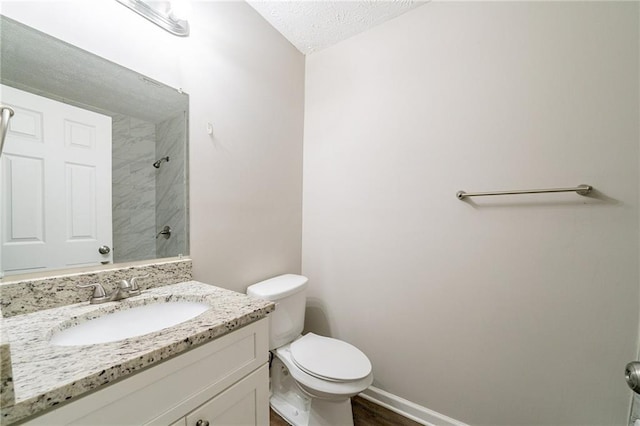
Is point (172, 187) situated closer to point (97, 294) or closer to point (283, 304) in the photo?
point (97, 294)

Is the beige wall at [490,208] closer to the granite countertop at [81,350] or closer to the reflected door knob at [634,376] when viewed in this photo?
the reflected door knob at [634,376]

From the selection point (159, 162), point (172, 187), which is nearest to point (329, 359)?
point (172, 187)

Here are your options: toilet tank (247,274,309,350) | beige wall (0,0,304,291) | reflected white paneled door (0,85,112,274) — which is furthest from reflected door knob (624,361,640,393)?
reflected white paneled door (0,85,112,274)

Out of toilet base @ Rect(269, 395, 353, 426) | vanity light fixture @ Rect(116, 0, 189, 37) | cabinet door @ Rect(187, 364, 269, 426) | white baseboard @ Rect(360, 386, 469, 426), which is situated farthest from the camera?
white baseboard @ Rect(360, 386, 469, 426)

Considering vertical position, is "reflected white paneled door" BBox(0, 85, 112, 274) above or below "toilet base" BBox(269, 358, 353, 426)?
above

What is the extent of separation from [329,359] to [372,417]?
54cm

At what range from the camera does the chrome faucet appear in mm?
787

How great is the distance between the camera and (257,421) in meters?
0.79

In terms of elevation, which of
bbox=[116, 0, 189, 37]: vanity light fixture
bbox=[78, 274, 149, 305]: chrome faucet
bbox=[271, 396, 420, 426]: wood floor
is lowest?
bbox=[271, 396, 420, 426]: wood floor

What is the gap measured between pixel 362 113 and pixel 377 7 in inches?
21.9

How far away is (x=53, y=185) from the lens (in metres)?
0.75

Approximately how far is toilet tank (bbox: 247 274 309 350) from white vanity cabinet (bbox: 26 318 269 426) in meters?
0.45

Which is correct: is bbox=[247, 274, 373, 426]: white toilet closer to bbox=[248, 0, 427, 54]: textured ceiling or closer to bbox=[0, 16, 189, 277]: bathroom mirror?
bbox=[0, 16, 189, 277]: bathroom mirror

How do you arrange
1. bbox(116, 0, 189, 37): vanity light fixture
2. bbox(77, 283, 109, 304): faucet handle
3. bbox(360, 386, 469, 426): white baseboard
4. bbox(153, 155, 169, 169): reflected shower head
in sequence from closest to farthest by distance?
1. bbox(77, 283, 109, 304): faucet handle
2. bbox(116, 0, 189, 37): vanity light fixture
3. bbox(153, 155, 169, 169): reflected shower head
4. bbox(360, 386, 469, 426): white baseboard
